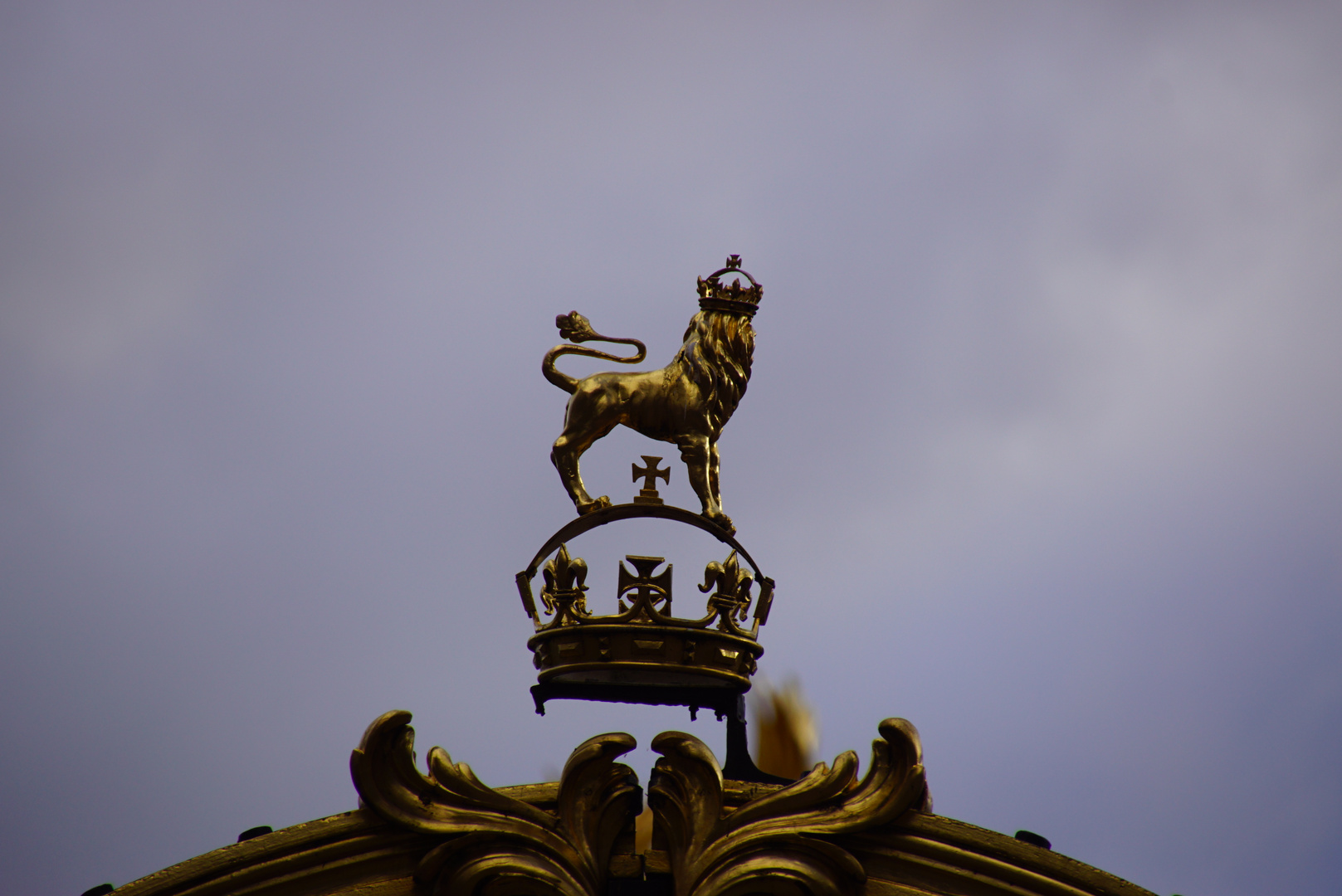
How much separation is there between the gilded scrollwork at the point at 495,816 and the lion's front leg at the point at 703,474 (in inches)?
15.1

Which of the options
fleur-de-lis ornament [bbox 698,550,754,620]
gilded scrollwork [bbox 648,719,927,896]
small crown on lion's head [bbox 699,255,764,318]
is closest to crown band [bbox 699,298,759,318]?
small crown on lion's head [bbox 699,255,764,318]

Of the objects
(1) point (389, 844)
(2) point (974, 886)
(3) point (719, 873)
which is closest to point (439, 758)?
(1) point (389, 844)

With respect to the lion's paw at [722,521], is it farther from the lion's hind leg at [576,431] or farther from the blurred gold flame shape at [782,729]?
the blurred gold flame shape at [782,729]

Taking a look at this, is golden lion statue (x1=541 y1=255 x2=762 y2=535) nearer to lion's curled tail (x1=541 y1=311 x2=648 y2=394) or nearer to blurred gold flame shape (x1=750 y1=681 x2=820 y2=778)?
lion's curled tail (x1=541 y1=311 x2=648 y2=394)

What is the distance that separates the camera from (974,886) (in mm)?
1769

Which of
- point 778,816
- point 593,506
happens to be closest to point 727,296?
point 593,506

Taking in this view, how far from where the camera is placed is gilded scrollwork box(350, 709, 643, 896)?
1736mm

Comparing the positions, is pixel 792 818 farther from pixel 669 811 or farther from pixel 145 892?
pixel 145 892

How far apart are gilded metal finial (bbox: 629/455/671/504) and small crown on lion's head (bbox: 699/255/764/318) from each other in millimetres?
264

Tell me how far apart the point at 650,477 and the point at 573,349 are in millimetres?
254

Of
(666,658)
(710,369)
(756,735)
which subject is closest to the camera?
(666,658)

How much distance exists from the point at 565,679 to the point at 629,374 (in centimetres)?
47

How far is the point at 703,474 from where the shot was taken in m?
1.97

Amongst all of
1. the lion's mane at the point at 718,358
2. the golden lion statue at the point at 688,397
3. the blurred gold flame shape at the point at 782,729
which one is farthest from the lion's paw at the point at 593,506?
the blurred gold flame shape at the point at 782,729
